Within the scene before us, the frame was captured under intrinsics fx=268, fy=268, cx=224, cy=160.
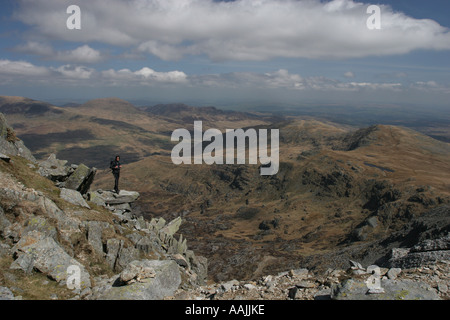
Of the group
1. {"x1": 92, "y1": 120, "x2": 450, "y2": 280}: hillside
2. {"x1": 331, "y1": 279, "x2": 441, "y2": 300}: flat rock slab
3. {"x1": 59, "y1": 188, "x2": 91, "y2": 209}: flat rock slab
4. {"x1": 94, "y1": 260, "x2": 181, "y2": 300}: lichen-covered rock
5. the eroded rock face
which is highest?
the eroded rock face

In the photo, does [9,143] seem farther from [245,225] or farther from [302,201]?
[302,201]

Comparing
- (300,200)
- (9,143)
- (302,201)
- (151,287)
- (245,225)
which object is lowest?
(245,225)

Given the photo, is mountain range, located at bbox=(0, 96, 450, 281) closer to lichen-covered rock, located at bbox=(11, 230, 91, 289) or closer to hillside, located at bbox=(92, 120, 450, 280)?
hillside, located at bbox=(92, 120, 450, 280)

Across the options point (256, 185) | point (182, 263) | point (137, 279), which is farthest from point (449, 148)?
point (137, 279)

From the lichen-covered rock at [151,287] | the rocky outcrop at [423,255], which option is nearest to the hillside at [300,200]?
the rocky outcrop at [423,255]

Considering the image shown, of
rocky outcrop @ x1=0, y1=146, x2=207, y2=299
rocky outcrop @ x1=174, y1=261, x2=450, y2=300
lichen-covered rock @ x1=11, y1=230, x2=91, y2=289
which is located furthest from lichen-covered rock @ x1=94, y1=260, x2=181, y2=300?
lichen-covered rock @ x1=11, y1=230, x2=91, y2=289

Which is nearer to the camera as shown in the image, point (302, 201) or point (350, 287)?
point (350, 287)

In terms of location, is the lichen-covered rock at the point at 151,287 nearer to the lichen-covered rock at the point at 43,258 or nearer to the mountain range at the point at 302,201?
the lichen-covered rock at the point at 43,258

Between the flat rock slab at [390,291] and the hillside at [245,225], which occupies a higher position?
the flat rock slab at [390,291]

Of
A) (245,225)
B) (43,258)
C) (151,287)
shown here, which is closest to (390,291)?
(151,287)

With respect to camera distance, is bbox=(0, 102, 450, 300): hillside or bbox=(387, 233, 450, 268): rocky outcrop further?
bbox=(387, 233, 450, 268): rocky outcrop

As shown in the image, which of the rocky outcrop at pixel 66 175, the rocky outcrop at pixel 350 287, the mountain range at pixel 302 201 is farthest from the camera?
the mountain range at pixel 302 201

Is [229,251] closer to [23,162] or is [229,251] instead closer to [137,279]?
[23,162]
